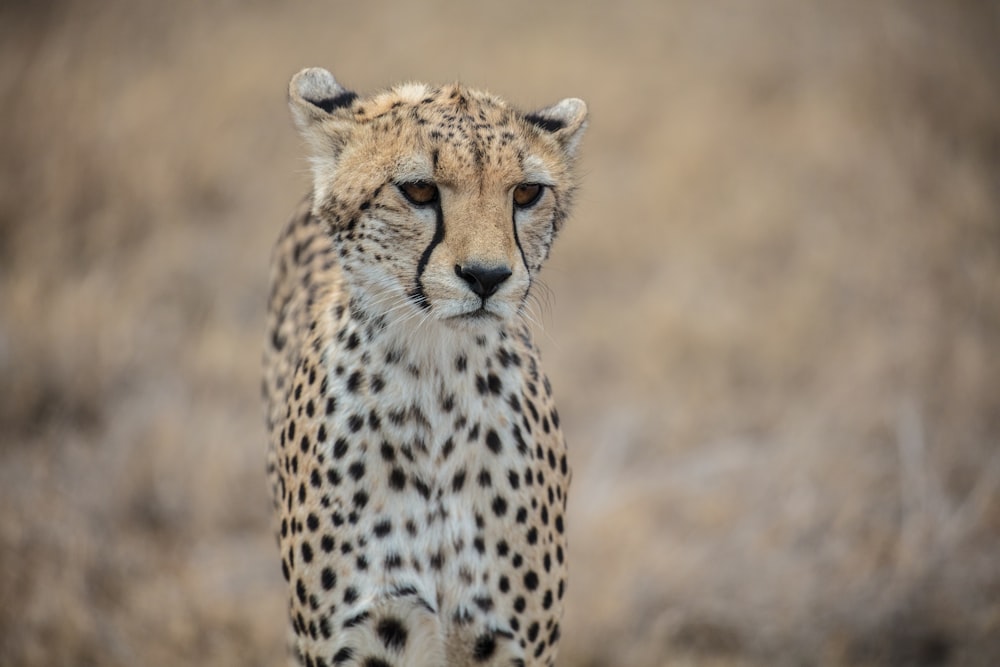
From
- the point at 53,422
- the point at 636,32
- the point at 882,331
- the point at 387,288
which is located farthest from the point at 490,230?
the point at 636,32

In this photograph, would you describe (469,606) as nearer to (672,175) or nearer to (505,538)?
(505,538)

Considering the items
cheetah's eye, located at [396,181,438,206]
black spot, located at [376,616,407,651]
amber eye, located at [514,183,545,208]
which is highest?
amber eye, located at [514,183,545,208]

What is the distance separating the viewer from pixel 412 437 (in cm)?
212

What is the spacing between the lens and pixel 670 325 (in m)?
5.26

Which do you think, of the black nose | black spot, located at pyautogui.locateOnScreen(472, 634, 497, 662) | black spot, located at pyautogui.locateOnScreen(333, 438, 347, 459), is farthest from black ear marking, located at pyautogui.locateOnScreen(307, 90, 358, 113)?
black spot, located at pyautogui.locateOnScreen(472, 634, 497, 662)

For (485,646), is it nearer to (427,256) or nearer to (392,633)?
(392,633)

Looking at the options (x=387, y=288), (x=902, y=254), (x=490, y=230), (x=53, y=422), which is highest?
(x=902, y=254)

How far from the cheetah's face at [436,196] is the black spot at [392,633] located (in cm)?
56

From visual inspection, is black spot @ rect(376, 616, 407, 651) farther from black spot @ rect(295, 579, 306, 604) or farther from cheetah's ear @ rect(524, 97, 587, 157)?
cheetah's ear @ rect(524, 97, 587, 157)

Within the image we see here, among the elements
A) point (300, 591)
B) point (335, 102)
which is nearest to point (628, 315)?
Answer: point (335, 102)

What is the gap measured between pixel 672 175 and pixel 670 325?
136 centimetres

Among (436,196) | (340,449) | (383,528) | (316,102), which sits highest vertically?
(316,102)

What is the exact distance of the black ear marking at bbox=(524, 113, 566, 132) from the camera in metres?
2.21

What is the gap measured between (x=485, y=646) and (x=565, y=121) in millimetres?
1055
